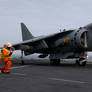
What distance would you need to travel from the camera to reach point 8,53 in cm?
995

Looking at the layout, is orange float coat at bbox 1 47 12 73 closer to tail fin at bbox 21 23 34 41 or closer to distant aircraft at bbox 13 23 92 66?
distant aircraft at bbox 13 23 92 66

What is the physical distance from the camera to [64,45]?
15633 mm

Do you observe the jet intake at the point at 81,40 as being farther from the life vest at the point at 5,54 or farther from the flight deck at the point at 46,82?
the life vest at the point at 5,54

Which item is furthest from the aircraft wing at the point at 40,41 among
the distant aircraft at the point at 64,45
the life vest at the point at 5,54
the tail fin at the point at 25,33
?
the life vest at the point at 5,54

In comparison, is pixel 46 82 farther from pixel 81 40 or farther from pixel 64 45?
pixel 64 45

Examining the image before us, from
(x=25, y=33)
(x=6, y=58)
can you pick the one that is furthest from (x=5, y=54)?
(x=25, y=33)

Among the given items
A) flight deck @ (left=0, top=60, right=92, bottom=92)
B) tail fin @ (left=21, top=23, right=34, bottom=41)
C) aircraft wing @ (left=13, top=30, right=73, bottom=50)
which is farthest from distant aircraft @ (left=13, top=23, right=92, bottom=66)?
flight deck @ (left=0, top=60, right=92, bottom=92)

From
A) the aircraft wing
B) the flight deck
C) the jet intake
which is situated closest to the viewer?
the flight deck

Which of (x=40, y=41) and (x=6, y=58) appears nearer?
(x=6, y=58)

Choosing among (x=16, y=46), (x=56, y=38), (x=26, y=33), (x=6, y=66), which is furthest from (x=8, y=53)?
(x=26, y=33)

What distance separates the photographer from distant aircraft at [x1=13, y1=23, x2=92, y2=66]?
47.8 feet

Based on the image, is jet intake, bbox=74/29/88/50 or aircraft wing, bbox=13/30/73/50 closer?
jet intake, bbox=74/29/88/50

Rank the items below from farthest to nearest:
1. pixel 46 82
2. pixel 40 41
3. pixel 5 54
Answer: pixel 40 41 → pixel 5 54 → pixel 46 82

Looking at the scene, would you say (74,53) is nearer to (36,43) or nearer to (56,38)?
(56,38)
